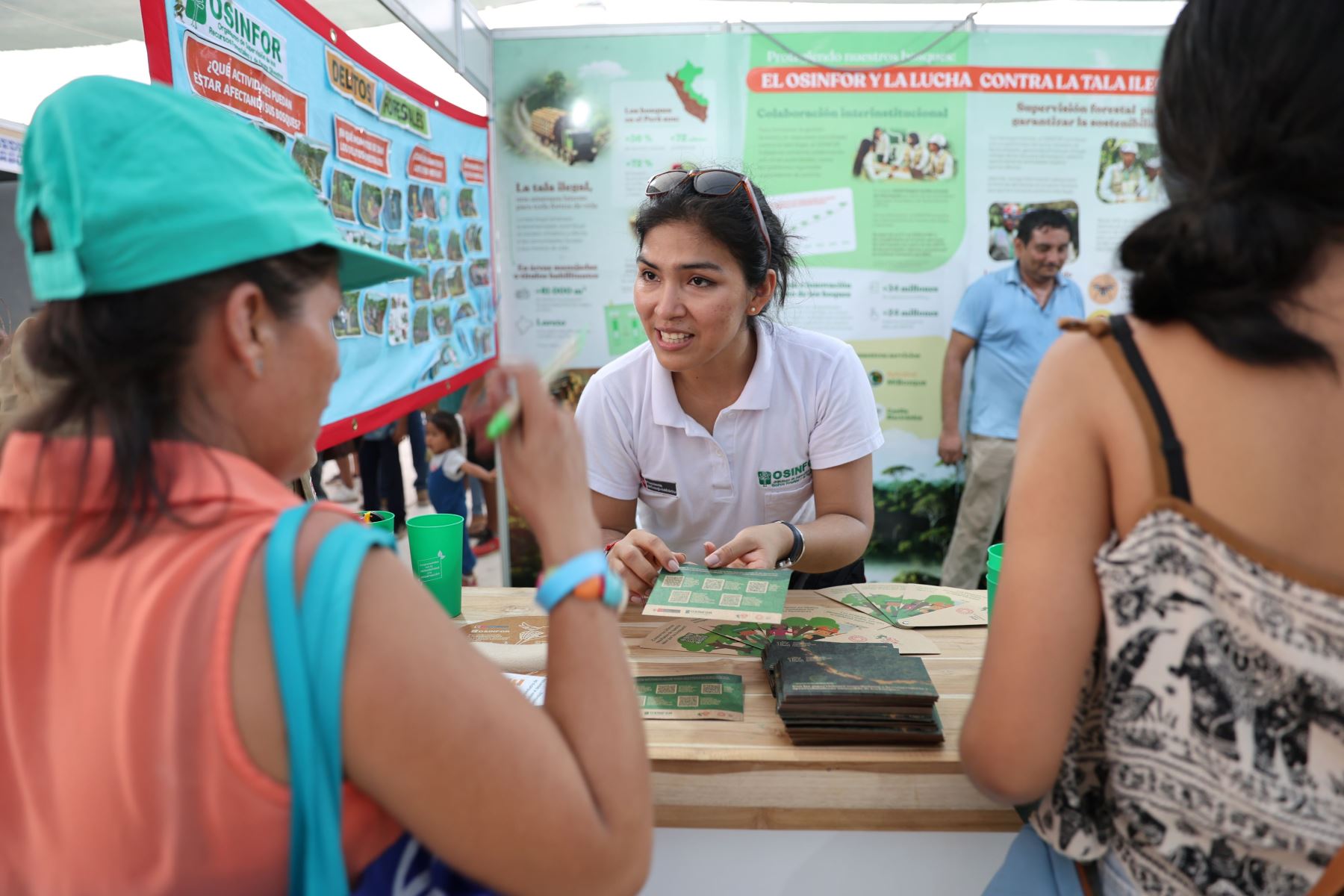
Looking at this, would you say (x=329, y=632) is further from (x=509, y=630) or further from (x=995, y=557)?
(x=995, y=557)

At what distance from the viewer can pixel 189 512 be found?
697 mm

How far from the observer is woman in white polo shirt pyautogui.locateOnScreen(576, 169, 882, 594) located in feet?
6.73

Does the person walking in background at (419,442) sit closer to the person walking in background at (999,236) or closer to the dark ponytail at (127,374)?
the person walking in background at (999,236)

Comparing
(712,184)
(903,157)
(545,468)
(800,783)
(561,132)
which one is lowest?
(800,783)

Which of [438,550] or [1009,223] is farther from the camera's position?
[1009,223]

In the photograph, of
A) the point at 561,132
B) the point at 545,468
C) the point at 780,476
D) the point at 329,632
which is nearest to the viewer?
the point at 329,632

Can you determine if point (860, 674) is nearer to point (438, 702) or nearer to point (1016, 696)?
point (1016, 696)

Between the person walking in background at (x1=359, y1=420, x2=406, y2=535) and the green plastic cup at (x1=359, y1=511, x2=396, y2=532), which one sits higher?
the green plastic cup at (x1=359, y1=511, x2=396, y2=532)

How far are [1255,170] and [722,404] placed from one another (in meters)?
1.49

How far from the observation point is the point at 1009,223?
14.4 feet

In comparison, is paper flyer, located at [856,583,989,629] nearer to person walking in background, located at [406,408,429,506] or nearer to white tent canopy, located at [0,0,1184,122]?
white tent canopy, located at [0,0,1184,122]

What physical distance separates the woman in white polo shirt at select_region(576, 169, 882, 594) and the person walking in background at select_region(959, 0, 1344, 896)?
1157mm

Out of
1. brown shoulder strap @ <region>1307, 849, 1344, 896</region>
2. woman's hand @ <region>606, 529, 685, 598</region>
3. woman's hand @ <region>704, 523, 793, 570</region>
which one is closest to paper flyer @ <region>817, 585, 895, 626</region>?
woman's hand @ <region>704, 523, 793, 570</region>

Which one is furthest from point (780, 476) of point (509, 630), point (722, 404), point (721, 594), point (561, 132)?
point (561, 132)
